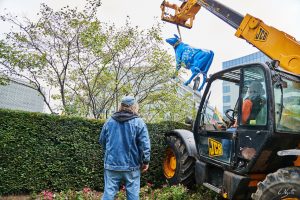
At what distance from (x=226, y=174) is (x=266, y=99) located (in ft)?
4.18

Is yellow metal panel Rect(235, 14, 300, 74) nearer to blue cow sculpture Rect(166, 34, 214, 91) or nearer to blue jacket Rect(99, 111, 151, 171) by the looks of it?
blue cow sculpture Rect(166, 34, 214, 91)

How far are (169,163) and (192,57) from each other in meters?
3.44

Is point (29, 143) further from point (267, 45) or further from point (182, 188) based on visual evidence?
point (267, 45)

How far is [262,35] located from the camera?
5.83 meters

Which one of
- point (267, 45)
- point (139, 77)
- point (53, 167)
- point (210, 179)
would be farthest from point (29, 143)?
point (139, 77)

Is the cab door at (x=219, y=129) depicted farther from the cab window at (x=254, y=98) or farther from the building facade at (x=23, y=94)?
the building facade at (x=23, y=94)

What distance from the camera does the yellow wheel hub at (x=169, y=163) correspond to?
6.39 meters

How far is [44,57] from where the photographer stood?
10148mm

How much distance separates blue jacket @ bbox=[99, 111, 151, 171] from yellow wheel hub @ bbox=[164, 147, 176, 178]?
242 centimetres

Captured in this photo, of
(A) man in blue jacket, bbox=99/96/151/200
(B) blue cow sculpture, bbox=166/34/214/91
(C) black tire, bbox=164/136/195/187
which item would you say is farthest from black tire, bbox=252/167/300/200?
(B) blue cow sculpture, bbox=166/34/214/91

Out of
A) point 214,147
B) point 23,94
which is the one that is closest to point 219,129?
point 214,147

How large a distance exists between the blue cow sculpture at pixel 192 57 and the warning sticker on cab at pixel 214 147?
301cm

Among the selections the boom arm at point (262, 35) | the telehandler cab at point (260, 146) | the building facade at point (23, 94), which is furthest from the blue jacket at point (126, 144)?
the building facade at point (23, 94)

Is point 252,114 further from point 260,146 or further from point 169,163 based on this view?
point 169,163
